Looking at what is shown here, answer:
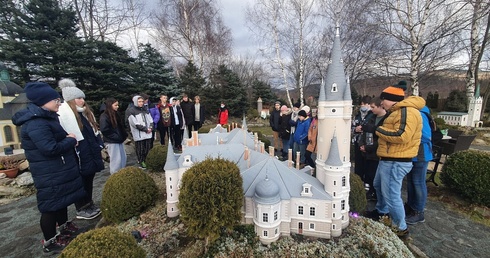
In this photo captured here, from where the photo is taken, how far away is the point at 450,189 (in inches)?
256

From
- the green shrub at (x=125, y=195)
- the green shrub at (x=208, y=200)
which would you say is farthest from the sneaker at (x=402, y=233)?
the green shrub at (x=125, y=195)

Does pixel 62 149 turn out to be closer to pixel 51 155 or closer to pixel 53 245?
pixel 51 155

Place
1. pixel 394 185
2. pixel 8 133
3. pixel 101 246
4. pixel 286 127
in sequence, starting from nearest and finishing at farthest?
pixel 101 246, pixel 394 185, pixel 8 133, pixel 286 127

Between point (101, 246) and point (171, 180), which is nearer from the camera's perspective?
point (101, 246)

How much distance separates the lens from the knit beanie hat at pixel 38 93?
3.49 metres

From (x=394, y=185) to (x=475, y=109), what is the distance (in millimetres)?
19430

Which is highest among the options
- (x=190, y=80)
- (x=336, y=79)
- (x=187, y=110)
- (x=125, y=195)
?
(x=190, y=80)

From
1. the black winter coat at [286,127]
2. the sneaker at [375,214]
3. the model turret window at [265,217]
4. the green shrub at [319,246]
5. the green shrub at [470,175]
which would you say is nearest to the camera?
the green shrub at [319,246]

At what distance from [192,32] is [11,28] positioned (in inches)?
465

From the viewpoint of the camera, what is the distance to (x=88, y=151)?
191 inches

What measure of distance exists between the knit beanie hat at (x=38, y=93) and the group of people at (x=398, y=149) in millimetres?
6208

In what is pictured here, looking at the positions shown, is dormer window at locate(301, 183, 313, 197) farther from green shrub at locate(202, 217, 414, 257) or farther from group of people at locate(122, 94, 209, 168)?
group of people at locate(122, 94, 209, 168)

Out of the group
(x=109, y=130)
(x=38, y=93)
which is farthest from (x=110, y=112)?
(x=38, y=93)

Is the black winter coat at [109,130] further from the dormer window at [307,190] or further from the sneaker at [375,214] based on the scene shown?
the sneaker at [375,214]
